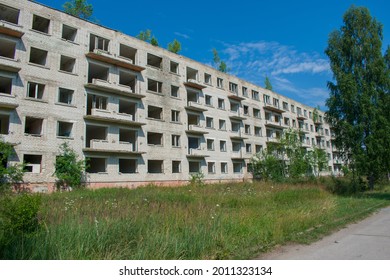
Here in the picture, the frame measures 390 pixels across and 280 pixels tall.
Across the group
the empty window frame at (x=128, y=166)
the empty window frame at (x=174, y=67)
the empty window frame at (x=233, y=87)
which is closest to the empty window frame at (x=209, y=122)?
the empty window frame at (x=233, y=87)

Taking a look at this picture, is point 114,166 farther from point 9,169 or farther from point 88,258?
point 88,258

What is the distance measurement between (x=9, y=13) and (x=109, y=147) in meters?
14.6

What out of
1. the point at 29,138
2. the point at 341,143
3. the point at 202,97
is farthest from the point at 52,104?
the point at 341,143

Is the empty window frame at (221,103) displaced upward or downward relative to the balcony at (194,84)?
downward

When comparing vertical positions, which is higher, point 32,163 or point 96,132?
point 96,132

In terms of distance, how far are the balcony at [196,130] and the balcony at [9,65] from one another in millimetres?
19550

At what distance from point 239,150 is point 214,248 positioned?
129ft

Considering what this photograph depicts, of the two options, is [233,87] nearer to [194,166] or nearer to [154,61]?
[154,61]

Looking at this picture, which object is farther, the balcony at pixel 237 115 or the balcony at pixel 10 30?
the balcony at pixel 237 115

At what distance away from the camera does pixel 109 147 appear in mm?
27734

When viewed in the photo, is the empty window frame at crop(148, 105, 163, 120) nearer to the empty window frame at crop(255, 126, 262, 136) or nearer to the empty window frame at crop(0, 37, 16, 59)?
the empty window frame at crop(0, 37, 16, 59)

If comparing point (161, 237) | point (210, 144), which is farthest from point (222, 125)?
point (161, 237)

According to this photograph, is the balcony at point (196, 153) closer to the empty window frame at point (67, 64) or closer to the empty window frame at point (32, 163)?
Result: the empty window frame at point (67, 64)

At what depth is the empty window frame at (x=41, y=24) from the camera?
26344mm
